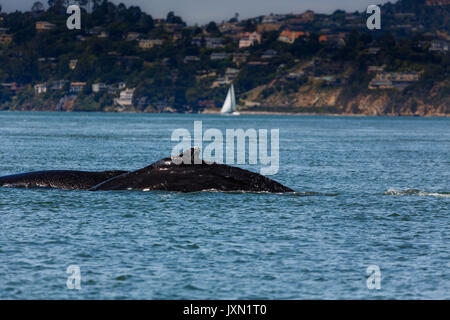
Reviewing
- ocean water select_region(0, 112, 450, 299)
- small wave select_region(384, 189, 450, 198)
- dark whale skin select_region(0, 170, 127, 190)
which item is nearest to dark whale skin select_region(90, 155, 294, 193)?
ocean water select_region(0, 112, 450, 299)

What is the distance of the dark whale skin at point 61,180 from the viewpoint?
34.8m

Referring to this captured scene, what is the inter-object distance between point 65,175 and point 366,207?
12.1 meters

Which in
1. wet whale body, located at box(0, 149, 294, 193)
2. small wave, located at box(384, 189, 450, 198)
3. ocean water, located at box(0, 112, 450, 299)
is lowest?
small wave, located at box(384, 189, 450, 198)

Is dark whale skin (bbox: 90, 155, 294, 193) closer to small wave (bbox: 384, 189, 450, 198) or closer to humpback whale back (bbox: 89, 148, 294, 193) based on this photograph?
humpback whale back (bbox: 89, 148, 294, 193)

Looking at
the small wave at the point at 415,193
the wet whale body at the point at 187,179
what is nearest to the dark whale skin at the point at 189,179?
the wet whale body at the point at 187,179

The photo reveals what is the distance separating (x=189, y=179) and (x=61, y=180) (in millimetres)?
5769

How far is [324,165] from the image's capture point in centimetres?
5669

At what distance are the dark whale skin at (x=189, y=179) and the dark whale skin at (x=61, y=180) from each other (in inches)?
49.9

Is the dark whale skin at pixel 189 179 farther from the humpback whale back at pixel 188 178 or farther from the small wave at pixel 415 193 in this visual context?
the small wave at pixel 415 193

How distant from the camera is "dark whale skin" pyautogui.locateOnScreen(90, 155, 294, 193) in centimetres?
3247

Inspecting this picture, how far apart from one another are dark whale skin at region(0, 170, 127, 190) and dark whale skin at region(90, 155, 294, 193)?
1268mm

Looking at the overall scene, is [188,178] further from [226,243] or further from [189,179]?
[226,243]
